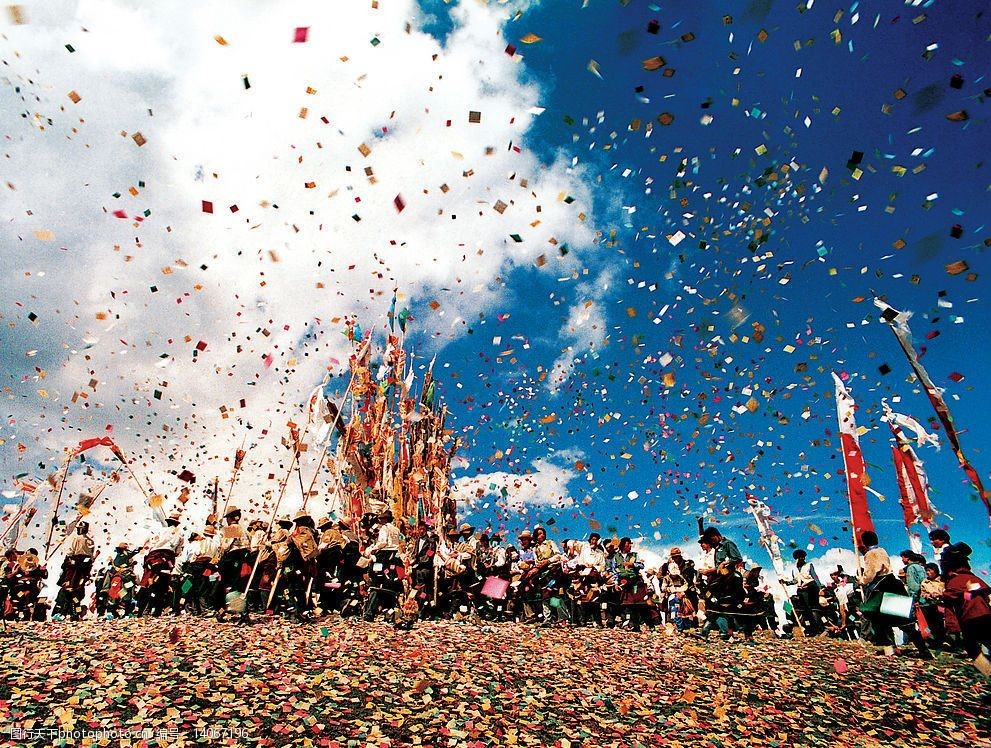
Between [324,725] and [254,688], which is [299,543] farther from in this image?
[324,725]

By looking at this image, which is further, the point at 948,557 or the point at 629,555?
the point at 629,555

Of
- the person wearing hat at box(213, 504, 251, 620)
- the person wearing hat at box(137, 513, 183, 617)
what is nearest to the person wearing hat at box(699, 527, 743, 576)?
the person wearing hat at box(213, 504, 251, 620)

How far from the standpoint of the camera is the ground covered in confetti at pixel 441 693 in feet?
21.4

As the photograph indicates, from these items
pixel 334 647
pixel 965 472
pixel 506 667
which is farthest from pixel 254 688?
pixel 965 472

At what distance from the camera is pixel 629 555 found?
17.0 m

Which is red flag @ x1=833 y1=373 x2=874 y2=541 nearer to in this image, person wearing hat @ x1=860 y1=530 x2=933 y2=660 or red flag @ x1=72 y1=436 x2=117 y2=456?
person wearing hat @ x1=860 y1=530 x2=933 y2=660

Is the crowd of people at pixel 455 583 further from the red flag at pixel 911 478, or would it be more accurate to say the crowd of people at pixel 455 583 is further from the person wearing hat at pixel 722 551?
the red flag at pixel 911 478

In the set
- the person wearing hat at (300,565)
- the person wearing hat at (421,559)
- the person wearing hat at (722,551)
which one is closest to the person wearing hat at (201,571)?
the person wearing hat at (300,565)

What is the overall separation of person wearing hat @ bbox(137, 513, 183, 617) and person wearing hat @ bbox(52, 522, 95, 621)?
2.26 metres

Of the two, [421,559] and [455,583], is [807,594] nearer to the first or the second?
[455,583]

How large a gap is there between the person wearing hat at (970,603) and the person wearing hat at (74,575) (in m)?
20.8

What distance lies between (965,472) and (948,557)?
183 centimetres

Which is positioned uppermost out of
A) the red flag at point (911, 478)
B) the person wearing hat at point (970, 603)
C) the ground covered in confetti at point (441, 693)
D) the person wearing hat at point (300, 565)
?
the red flag at point (911, 478)

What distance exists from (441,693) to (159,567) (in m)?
11.2
